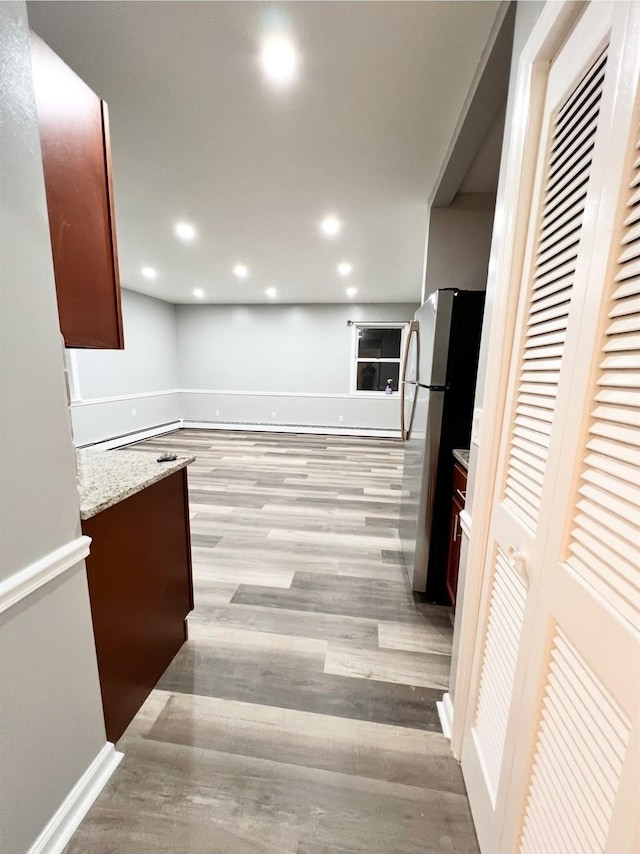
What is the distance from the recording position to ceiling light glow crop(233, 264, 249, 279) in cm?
431

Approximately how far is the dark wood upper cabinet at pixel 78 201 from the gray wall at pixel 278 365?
18.3 feet

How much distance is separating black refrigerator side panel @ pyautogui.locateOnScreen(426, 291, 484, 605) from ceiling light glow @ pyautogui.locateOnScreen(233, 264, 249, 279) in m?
3.38

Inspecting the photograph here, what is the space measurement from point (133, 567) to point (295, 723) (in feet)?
3.01

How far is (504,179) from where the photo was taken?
3.23 feet

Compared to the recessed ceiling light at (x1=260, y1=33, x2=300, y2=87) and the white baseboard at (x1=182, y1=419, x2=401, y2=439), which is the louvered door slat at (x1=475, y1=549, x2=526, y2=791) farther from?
the white baseboard at (x1=182, y1=419, x2=401, y2=439)

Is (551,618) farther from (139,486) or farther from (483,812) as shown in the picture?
(139,486)

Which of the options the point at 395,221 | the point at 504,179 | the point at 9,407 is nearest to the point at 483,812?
the point at 9,407

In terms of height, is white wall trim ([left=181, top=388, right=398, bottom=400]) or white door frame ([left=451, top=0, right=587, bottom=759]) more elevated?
white door frame ([left=451, top=0, right=587, bottom=759])

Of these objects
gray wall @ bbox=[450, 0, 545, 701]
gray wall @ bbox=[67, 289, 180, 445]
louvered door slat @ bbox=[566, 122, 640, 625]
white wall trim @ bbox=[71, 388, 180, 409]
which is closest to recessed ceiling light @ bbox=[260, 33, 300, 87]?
gray wall @ bbox=[450, 0, 545, 701]

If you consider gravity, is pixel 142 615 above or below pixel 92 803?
above

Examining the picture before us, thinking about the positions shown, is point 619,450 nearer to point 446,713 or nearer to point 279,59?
point 446,713

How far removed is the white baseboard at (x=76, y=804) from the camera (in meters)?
0.95

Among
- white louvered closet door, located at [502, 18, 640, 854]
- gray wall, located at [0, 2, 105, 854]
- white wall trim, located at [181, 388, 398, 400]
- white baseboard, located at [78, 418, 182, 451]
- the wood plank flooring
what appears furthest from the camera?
white wall trim, located at [181, 388, 398, 400]

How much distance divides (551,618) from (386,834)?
0.97 meters
